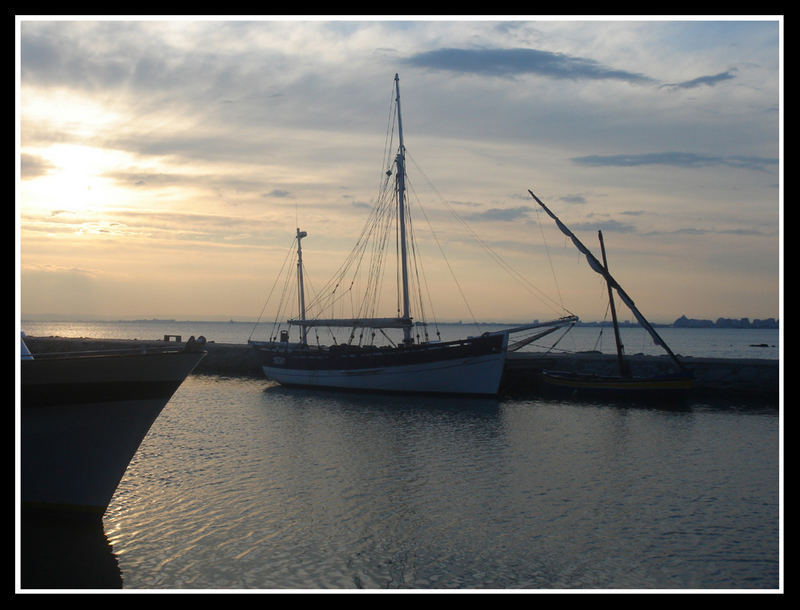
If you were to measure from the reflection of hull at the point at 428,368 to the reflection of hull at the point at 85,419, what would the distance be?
1043 inches

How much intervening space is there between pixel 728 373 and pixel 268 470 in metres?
34.1

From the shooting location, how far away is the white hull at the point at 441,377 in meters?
40.1

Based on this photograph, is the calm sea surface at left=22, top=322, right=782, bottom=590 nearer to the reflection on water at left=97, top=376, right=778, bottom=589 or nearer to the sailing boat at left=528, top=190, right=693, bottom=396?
the reflection on water at left=97, top=376, right=778, bottom=589

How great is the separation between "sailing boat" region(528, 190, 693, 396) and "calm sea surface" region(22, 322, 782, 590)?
7086mm

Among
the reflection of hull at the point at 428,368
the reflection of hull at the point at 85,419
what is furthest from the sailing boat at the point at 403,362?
the reflection of hull at the point at 85,419

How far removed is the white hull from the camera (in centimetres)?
4012

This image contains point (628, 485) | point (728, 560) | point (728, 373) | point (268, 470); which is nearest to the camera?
point (728, 560)

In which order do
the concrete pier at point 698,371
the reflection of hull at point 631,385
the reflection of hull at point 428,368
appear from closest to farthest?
the reflection of hull at point 631,385
the reflection of hull at point 428,368
the concrete pier at point 698,371

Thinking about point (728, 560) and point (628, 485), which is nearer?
point (728, 560)

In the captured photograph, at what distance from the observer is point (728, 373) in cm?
4362

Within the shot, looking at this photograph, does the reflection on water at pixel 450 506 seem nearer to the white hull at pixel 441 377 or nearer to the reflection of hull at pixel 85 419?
the reflection of hull at pixel 85 419

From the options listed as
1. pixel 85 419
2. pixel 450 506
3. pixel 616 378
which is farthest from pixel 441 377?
pixel 85 419

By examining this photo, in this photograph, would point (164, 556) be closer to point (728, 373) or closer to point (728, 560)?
point (728, 560)

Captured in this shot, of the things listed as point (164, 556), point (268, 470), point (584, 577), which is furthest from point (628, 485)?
point (164, 556)
